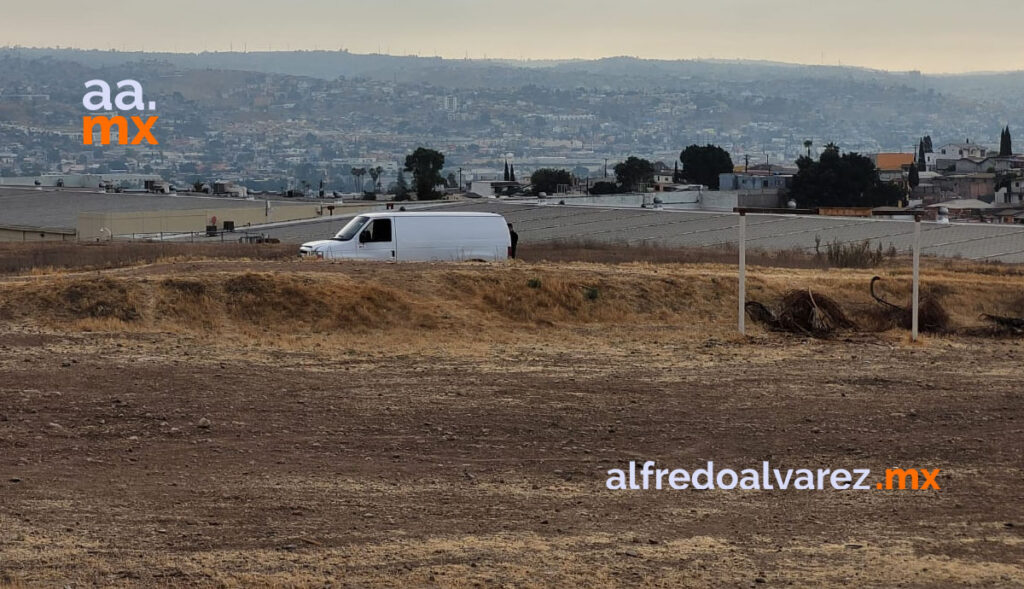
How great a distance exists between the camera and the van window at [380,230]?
3109cm

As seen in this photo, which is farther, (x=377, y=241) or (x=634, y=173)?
(x=634, y=173)

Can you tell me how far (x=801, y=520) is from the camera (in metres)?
10.3

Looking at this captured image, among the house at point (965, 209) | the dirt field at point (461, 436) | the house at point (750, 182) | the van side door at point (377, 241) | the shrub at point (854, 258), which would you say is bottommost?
the house at point (965, 209)

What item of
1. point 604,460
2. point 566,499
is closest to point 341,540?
point 566,499

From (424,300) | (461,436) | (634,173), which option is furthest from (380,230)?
(634,173)

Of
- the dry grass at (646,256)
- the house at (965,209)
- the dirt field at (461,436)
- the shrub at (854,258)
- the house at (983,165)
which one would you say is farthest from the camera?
the house at (983,165)

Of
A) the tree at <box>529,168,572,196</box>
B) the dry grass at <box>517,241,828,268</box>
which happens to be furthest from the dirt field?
Answer: the tree at <box>529,168,572,196</box>

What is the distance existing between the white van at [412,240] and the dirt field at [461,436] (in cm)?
792

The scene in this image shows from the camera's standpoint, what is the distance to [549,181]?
110m

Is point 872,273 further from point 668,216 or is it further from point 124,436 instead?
point 668,216

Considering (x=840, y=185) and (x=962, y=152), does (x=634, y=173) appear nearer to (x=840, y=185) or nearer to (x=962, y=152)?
(x=840, y=185)

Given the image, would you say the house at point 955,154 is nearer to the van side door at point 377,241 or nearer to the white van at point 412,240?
the white van at point 412,240

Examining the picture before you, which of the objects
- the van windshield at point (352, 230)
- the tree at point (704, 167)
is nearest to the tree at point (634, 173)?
the tree at point (704, 167)

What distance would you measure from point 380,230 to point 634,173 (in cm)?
8692
